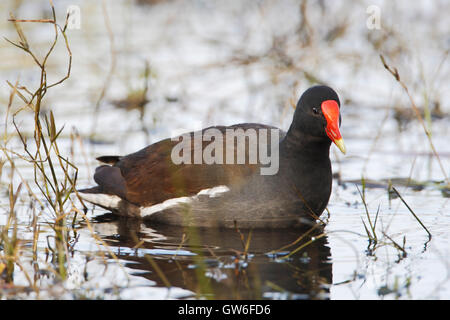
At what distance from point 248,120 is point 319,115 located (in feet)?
11.2

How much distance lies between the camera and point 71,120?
28.5 ft

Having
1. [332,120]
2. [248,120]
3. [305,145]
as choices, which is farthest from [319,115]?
[248,120]

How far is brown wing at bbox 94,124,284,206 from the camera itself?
531 cm

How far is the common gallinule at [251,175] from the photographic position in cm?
523

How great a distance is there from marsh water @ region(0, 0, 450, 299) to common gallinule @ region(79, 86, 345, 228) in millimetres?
163

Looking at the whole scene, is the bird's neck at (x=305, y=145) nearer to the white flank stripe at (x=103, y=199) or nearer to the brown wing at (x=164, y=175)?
the brown wing at (x=164, y=175)

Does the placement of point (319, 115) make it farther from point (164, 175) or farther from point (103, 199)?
point (103, 199)

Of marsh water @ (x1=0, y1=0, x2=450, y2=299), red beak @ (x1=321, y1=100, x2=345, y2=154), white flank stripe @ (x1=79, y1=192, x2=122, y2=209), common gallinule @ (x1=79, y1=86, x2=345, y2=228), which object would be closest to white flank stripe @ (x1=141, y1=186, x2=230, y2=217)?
common gallinule @ (x1=79, y1=86, x2=345, y2=228)

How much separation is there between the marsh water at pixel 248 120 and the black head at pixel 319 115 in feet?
1.42

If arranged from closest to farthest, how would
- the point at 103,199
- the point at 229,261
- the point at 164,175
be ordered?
1. the point at 229,261
2. the point at 164,175
3. the point at 103,199

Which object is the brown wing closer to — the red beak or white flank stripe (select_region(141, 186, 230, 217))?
white flank stripe (select_region(141, 186, 230, 217))

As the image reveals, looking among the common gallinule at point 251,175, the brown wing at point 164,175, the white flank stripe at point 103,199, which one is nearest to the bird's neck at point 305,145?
the common gallinule at point 251,175

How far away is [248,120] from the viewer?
859 centimetres
